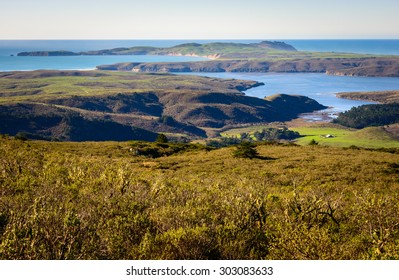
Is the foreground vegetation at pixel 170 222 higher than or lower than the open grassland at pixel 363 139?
higher

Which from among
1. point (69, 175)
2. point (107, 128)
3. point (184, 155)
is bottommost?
point (107, 128)

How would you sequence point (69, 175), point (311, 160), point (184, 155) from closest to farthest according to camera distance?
1. point (69, 175)
2. point (311, 160)
3. point (184, 155)

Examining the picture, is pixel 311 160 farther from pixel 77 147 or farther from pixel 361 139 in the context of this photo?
pixel 361 139

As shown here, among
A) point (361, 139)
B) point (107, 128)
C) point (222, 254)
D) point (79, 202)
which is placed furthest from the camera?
point (107, 128)

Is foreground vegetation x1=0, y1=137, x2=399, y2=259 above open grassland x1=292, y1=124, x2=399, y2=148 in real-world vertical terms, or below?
above

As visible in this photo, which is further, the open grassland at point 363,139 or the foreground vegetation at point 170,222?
the open grassland at point 363,139

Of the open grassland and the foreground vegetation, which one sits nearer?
the foreground vegetation

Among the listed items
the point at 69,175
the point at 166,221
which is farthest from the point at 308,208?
the point at 69,175

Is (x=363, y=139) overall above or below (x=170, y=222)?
below

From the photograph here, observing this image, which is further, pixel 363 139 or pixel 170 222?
pixel 363 139

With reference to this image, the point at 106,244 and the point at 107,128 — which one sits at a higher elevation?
the point at 106,244
